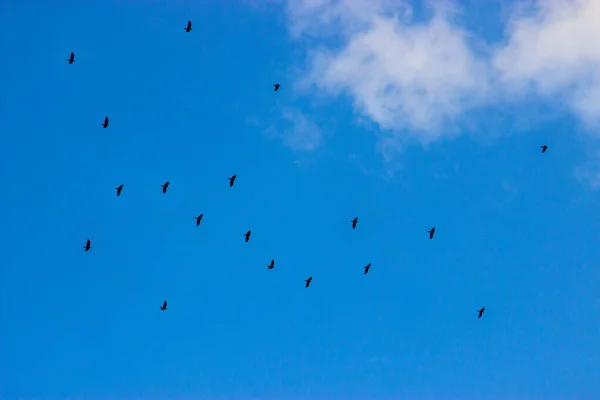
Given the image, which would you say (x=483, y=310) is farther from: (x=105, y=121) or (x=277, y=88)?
(x=105, y=121)

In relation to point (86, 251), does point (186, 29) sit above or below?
above

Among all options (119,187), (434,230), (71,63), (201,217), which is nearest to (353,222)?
(434,230)

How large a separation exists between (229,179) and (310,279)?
17.2 m

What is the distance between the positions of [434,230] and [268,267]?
1909cm

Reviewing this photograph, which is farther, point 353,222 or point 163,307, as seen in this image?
point 163,307

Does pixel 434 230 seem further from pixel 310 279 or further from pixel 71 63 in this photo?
pixel 71 63

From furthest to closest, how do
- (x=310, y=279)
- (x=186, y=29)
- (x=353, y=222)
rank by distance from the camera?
(x=310, y=279), (x=353, y=222), (x=186, y=29)

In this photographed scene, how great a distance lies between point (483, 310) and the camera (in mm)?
107938

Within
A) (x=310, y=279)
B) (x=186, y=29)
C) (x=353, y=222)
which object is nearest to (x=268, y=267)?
(x=310, y=279)

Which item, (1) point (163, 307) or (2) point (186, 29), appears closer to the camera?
(2) point (186, 29)

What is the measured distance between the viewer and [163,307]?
11200 centimetres

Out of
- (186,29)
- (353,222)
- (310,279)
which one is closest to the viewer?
(186,29)

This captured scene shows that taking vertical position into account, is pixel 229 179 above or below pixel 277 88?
below

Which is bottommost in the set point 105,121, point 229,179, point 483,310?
point 483,310
